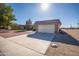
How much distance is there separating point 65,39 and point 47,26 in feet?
1.45

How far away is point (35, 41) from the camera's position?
296 centimetres

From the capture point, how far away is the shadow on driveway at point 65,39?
2.89 meters

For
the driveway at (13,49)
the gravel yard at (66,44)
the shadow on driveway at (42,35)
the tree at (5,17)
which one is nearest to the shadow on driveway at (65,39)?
the gravel yard at (66,44)

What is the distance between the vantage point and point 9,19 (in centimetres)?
311

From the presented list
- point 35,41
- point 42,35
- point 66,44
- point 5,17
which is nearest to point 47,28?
point 42,35

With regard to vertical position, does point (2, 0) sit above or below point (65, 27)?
above

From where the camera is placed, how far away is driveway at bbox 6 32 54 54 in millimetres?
2877

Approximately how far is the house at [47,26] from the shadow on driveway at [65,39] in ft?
0.41

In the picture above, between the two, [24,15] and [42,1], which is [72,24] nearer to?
[42,1]

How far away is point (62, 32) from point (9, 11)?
3.74 ft

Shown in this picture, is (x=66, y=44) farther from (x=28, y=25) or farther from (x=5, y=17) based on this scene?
(x=5, y=17)

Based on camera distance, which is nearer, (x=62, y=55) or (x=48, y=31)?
(x=62, y=55)

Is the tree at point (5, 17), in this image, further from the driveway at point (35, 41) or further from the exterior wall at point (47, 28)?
the exterior wall at point (47, 28)

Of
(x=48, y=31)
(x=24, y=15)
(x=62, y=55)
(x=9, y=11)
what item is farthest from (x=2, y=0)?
(x=62, y=55)
